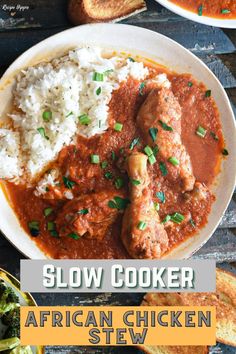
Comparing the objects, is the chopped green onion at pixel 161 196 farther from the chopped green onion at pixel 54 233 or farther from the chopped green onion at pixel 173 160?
the chopped green onion at pixel 54 233

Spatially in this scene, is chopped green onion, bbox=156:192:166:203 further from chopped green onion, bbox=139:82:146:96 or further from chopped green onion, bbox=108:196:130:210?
chopped green onion, bbox=139:82:146:96

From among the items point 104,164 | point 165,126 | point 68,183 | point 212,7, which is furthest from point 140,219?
point 212,7

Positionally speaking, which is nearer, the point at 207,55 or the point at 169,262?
the point at 169,262

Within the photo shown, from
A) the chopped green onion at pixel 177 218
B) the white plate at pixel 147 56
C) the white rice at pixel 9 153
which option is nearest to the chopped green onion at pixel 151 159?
the chopped green onion at pixel 177 218

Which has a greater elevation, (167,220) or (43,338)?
(167,220)

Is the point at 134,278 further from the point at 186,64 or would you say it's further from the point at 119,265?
the point at 186,64

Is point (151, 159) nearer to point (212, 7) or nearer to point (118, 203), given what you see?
point (118, 203)

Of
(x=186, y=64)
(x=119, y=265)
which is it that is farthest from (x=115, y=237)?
(x=186, y=64)
